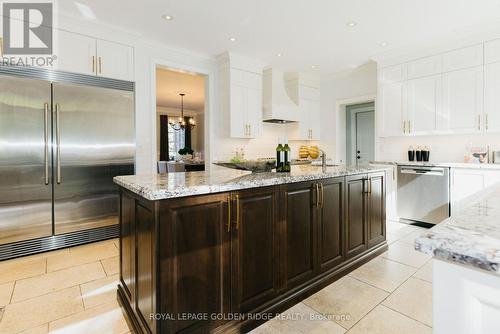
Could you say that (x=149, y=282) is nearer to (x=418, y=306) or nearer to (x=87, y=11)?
(x=418, y=306)

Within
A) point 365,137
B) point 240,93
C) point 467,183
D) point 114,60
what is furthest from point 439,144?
point 114,60

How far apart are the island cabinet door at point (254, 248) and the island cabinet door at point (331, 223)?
1.70ft

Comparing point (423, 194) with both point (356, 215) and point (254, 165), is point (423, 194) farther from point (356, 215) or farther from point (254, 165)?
point (254, 165)

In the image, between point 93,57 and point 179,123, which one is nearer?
point 93,57

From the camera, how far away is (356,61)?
5070mm

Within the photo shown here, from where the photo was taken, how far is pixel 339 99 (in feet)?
19.6

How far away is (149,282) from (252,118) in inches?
156

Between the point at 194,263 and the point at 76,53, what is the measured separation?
10.8ft

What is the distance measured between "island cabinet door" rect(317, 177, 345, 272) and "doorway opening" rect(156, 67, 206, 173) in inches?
199

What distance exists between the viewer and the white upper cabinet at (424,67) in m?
4.10

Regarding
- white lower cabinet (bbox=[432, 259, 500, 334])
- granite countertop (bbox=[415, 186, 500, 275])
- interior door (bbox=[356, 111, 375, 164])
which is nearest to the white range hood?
interior door (bbox=[356, 111, 375, 164])

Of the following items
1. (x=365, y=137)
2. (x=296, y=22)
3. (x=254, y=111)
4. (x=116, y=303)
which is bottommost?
(x=116, y=303)

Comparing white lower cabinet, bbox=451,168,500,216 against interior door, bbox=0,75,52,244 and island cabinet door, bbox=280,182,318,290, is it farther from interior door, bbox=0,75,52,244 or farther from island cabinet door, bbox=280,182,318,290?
interior door, bbox=0,75,52,244

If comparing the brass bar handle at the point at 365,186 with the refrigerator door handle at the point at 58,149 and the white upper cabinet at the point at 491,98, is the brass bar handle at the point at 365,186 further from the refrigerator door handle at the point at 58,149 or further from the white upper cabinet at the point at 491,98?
the refrigerator door handle at the point at 58,149
